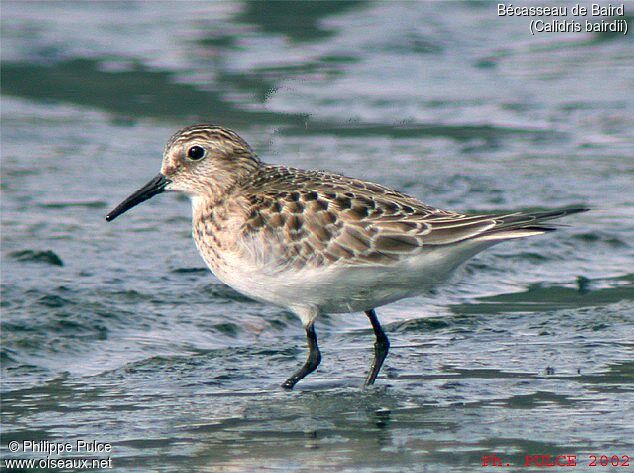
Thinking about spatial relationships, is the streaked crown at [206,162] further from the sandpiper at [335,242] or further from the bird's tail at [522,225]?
the bird's tail at [522,225]

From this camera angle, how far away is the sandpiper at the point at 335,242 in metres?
7.77

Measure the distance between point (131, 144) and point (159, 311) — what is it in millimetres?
7261

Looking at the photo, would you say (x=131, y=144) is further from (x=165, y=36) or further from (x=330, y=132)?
(x=165, y=36)

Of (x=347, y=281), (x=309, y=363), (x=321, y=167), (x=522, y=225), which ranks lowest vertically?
(x=321, y=167)

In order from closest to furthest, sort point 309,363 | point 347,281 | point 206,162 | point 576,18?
point 347,281
point 309,363
point 206,162
point 576,18

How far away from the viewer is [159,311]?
32.9 ft

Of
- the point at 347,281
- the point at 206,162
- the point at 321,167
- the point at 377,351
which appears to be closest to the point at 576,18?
the point at 321,167

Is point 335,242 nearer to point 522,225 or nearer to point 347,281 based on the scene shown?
point 347,281

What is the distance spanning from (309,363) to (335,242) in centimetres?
87

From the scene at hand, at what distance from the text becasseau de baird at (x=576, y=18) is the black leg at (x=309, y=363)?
48.6 ft

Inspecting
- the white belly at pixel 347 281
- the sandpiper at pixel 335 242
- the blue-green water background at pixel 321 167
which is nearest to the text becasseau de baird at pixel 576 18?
the blue-green water background at pixel 321 167

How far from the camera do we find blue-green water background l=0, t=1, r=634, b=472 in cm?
705

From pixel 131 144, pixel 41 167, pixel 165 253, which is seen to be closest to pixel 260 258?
pixel 165 253

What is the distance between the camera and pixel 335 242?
7.95 meters
